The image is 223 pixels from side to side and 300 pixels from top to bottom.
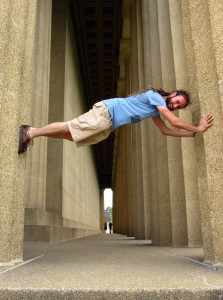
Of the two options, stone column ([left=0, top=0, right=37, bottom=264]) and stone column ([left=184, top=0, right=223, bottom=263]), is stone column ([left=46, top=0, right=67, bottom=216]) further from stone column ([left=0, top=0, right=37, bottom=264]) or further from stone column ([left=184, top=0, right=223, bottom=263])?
stone column ([left=184, top=0, right=223, bottom=263])

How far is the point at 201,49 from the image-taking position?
5090 mm

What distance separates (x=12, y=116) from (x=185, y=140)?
511 centimetres

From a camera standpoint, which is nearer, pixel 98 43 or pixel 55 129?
pixel 55 129

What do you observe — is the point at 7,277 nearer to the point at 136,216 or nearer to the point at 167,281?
the point at 167,281

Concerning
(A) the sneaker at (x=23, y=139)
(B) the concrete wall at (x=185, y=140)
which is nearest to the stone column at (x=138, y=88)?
(B) the concrete wall at (x=185, y=140)

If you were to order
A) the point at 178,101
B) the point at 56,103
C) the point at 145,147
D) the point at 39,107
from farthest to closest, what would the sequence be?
the point at 56,103 < the point at 145,147 < the point at 39,107 < the point at 178,101

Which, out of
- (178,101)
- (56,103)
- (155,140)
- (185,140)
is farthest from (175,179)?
(56,103)

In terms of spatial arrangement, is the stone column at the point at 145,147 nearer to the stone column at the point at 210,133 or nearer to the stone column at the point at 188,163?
the stone column at the point at 188,163

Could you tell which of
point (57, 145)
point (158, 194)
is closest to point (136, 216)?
point (57, 145)

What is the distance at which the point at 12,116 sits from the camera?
4.86 metres

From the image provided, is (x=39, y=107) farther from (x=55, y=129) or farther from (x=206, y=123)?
(x=206, y=123)

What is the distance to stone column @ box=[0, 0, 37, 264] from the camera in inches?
180

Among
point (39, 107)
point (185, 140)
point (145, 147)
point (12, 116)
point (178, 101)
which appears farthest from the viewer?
point (145, 147)

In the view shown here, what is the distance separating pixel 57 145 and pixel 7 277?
14066 mm
